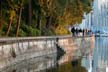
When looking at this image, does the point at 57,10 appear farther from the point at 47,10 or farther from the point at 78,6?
the point at 78,6

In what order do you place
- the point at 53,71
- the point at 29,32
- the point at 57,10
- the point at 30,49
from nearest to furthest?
the point at 53,71, the point at 30,49, the point at 29,32, the point at 57,10

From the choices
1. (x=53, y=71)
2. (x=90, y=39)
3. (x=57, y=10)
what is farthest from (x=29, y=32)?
(x=90, y=39)

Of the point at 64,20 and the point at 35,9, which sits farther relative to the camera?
the point at 64,20

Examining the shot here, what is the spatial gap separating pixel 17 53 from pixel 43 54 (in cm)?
963

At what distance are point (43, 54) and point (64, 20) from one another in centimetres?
1834

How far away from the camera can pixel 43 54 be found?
149 feet

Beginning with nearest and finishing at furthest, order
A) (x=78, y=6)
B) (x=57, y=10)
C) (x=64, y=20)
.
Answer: (x=57, y=10) < (x=64, y=20) < (x=78, y=6)

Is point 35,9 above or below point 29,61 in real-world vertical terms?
above

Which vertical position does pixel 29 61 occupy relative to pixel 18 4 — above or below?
below

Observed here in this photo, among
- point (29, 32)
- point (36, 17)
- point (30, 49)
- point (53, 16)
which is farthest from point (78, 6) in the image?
point (30, 49)

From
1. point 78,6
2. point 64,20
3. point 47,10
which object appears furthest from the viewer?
point 78,6

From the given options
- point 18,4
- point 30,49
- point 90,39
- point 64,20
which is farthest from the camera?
point 90,39

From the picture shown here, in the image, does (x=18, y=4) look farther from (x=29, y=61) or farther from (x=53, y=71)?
(x=53, y=71)

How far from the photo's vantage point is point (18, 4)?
146 feet
